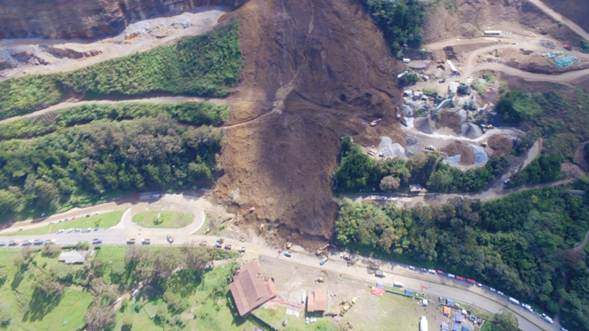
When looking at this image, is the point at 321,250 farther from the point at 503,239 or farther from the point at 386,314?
the point at 503,239

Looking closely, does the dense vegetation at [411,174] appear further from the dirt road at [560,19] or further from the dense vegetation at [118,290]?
the dirt road at [560,19]

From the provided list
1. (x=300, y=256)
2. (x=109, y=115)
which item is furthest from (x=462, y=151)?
(x=109, y=115)

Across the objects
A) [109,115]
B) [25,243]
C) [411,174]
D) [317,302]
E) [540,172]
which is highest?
[109,115]

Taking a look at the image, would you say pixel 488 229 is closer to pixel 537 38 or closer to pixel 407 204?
pixel 407 204

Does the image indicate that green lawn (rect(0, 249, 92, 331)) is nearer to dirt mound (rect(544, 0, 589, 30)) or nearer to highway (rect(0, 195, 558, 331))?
highway (rect(0, 195, 558, 331))

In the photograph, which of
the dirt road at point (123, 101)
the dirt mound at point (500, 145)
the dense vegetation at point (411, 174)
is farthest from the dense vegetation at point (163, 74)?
the dirt mound at point (500, 145)

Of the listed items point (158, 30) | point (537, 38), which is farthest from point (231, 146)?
point (537, 38)
